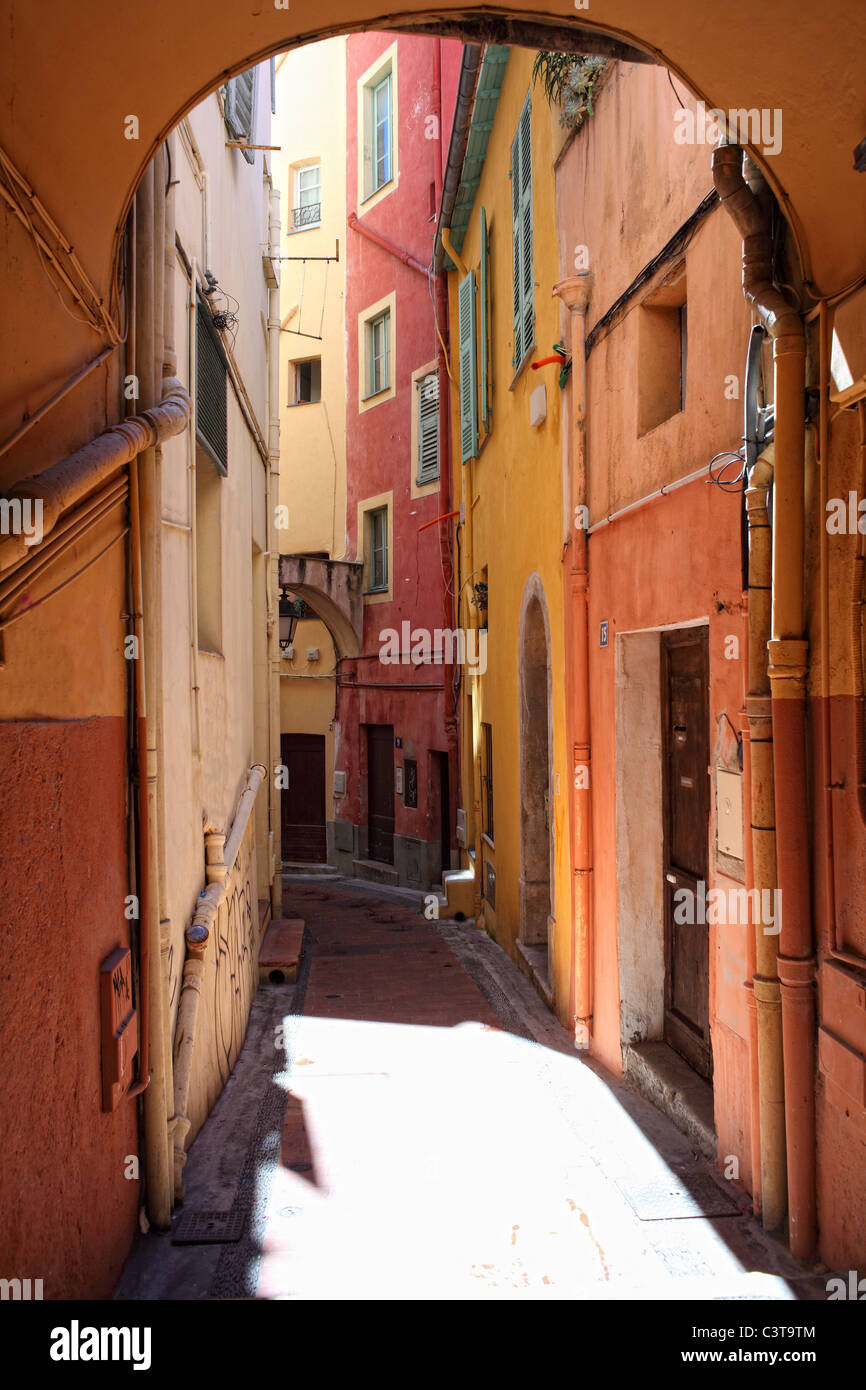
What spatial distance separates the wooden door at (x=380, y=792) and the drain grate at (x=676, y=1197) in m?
12.9

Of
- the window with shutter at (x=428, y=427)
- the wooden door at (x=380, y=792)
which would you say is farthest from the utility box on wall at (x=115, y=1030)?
the wooden door at (x=380, y=792)

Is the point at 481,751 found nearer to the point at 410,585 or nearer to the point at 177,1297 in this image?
the point at 410,585

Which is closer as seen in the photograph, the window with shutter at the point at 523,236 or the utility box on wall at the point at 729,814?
the utility box on wall at the point at 729,814

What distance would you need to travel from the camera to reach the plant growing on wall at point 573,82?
6.50 m

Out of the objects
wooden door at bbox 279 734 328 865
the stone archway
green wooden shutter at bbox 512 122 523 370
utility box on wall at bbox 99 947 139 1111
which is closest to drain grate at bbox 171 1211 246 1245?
utility box on wall at bbox 99 947 139 1111

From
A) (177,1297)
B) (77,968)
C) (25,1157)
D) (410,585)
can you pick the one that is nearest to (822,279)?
(77,968)

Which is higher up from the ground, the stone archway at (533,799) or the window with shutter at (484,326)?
the window with shutter at (484,326)

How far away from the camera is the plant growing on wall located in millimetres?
6501

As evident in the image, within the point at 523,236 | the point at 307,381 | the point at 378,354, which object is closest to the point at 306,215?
the point at 307,381

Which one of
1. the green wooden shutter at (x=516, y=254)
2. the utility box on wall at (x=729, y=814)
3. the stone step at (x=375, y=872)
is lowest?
the stone step at (x=375, y=872)

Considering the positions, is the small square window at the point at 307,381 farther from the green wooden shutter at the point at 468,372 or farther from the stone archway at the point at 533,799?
the stone archway at the point at 533,799

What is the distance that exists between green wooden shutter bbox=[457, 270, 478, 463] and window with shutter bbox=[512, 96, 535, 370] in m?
2.45

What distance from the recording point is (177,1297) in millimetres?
3723

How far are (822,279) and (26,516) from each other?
2769mm
